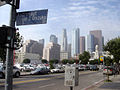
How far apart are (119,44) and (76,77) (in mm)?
27342

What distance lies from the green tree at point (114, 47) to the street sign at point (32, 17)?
28.4 meters

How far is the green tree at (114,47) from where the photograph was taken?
32.2m

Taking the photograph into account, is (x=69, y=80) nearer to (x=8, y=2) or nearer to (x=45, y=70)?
(x=8, y=2)

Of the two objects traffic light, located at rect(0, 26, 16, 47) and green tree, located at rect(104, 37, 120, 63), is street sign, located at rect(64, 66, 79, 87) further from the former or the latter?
green tree, located at rect(104, 37, 120, 63)

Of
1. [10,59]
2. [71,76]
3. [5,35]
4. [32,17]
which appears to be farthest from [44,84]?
[5,35]

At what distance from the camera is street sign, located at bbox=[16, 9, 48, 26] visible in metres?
5.73

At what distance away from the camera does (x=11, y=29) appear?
204 inches

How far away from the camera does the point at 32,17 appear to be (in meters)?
5.85

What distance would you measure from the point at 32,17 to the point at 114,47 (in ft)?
96.2

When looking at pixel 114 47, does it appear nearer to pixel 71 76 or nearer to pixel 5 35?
pixel 71 76

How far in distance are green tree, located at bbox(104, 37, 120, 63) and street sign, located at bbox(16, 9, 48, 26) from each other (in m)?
28.4

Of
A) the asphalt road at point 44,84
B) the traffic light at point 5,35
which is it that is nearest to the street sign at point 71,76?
the traffic light at point 5,35

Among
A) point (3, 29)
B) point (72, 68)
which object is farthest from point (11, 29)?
point (72, 68)

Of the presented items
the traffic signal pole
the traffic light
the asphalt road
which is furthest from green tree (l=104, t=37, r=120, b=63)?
the traffic light
